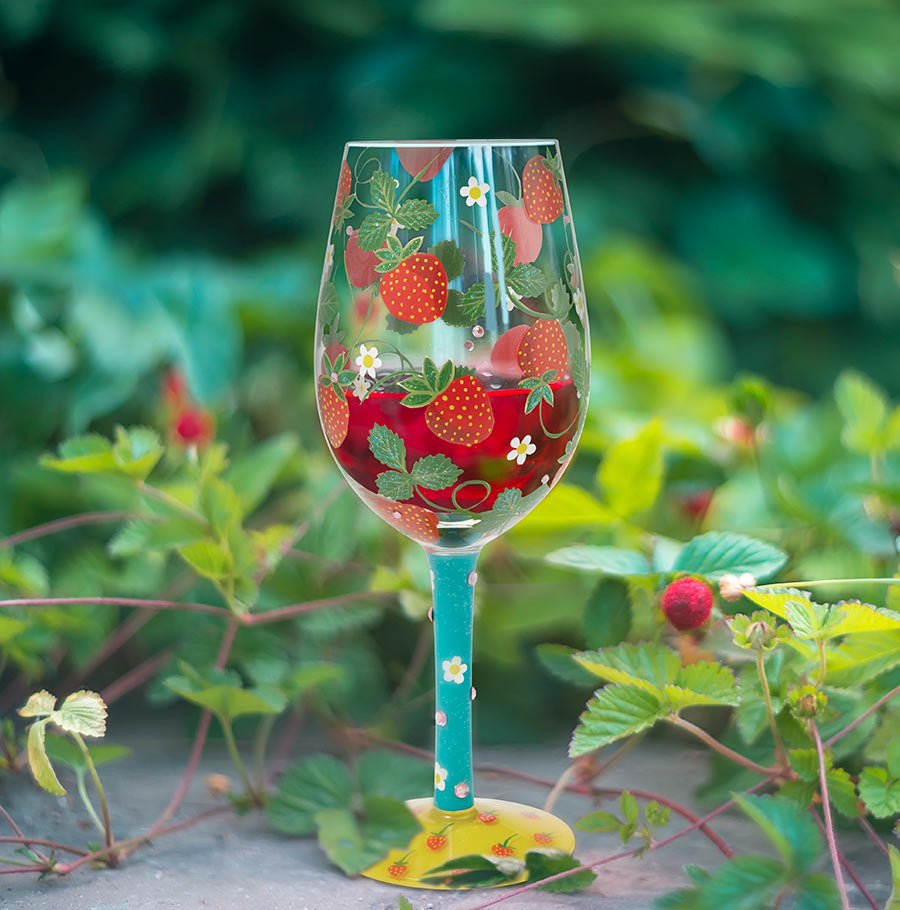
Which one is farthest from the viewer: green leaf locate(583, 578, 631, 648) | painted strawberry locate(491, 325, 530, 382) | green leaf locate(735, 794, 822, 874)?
green leaf locate(583, 578, 631, 648)

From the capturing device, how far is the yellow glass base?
73 cm

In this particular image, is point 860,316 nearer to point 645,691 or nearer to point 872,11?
point 872,11

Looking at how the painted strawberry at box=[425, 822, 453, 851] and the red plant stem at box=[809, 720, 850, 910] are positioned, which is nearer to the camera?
the red plant stem at box=[809, 720, 850, 910]

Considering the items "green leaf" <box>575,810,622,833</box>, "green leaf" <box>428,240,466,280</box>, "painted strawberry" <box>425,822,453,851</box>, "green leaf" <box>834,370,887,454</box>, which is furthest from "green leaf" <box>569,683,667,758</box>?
"green leaf" <box>834,370,887,454</box>

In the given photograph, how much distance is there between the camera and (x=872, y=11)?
6.22 ft

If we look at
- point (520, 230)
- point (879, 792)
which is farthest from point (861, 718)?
point (520, 230)

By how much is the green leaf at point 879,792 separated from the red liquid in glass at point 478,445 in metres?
0.27

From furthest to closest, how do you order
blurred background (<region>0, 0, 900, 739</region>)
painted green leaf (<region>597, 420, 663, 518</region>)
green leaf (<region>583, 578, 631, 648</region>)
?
1. blurred background (<region>0, 0, 900, 739</region>)
2. painted green leaf (<region>597, 420, 663, 518</region>)
3. green leaf (<region>583, 578, 631, 648</region>)

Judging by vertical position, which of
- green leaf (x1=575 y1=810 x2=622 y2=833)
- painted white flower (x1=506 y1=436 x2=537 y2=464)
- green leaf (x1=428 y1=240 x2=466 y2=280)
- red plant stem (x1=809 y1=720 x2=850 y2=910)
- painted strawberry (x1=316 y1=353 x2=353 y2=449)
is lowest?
green leaf (x1=575 y1=810 x2=622 y2=833)

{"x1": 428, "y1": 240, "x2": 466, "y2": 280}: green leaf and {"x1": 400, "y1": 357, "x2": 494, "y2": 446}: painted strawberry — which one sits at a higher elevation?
{"x1": 428, "y1": 240, "x2": 466, "y2": 280}: green leaf

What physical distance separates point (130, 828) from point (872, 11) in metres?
1.77

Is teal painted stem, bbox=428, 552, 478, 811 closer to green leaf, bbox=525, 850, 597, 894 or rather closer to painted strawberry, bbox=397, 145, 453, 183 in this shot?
green leaf, bbox=525, 850, 597, 894

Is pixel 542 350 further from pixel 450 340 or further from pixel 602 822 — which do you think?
pixel 602 822

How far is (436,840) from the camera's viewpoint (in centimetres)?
76
